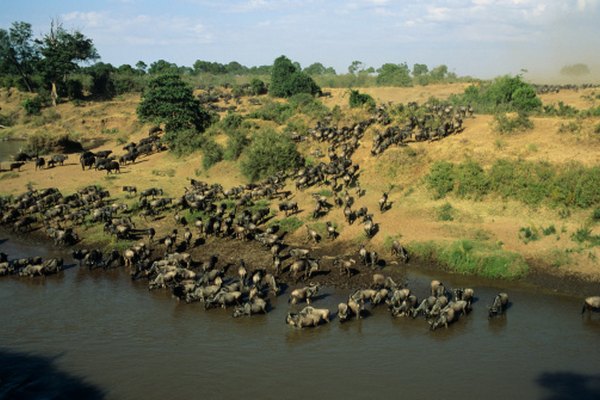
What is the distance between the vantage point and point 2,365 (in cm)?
1575

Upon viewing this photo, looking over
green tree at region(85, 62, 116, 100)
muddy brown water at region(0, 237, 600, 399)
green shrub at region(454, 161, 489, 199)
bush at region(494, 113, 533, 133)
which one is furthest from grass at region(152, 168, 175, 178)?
green tree at region(85, 62, 116, 100)

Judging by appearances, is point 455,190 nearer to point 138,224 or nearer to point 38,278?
point 138,224

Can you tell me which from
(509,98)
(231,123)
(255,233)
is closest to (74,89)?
(231,123)

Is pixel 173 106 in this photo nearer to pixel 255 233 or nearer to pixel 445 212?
pixel 255 233

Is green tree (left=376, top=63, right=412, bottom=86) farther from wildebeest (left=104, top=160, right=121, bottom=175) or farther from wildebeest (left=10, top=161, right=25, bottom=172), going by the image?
wildebeest (left=10, top=161, right=25, bottom=172)

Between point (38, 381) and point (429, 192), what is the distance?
65.8 ft

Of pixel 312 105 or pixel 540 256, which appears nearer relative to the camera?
pixel 540 256

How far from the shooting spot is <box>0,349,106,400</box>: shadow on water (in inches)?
563

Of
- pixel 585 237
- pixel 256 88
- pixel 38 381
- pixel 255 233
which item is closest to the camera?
pixel 38 381

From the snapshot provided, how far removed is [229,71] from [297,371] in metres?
121

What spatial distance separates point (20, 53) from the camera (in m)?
79.2

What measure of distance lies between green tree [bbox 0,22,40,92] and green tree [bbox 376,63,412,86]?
169ft

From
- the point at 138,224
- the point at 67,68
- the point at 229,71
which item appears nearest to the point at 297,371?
the point at 138,224

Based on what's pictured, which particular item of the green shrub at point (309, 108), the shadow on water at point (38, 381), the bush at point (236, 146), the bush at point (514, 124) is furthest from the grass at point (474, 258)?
the green shrub at point (309, 108)
